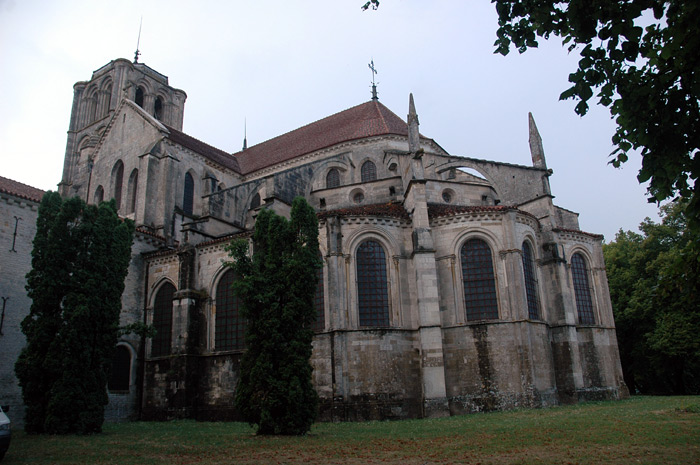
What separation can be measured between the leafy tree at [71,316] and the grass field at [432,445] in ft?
3.16

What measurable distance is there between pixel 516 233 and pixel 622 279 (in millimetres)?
15776

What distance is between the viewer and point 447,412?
1877 cm

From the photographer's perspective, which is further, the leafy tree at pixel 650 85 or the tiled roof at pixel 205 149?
the tiled roof at pixel 205 149

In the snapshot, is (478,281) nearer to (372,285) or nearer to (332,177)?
(372,285)

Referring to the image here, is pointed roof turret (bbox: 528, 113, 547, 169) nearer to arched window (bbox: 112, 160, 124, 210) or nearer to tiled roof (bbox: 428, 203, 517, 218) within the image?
tiled roof (bbox: 428, 203, 517, 218)

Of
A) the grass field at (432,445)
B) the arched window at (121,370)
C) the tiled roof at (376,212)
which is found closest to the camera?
the grass field at (432,445)

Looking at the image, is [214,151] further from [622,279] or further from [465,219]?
[622,279]

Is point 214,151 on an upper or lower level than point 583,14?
upper

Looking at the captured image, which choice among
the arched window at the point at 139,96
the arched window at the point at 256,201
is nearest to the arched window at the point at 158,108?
the arched window at the point at 139,96

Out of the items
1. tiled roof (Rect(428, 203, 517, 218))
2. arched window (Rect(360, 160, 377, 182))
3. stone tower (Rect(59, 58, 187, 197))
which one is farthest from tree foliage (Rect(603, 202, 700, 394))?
stone tower (Rect(59, 58, 187, 197))

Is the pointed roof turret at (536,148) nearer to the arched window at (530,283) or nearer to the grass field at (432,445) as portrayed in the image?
the arched window at (530,283)

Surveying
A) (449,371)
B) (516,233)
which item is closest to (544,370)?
(449,371)

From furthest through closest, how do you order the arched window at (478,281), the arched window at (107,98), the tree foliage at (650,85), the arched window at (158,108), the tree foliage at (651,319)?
the arched window at (158,108), the arched window at (107,98), the tree foliage at (651,319), the arched window at (478,281), the tree foliage at (650,85)

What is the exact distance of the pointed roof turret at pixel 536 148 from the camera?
82.4ft
